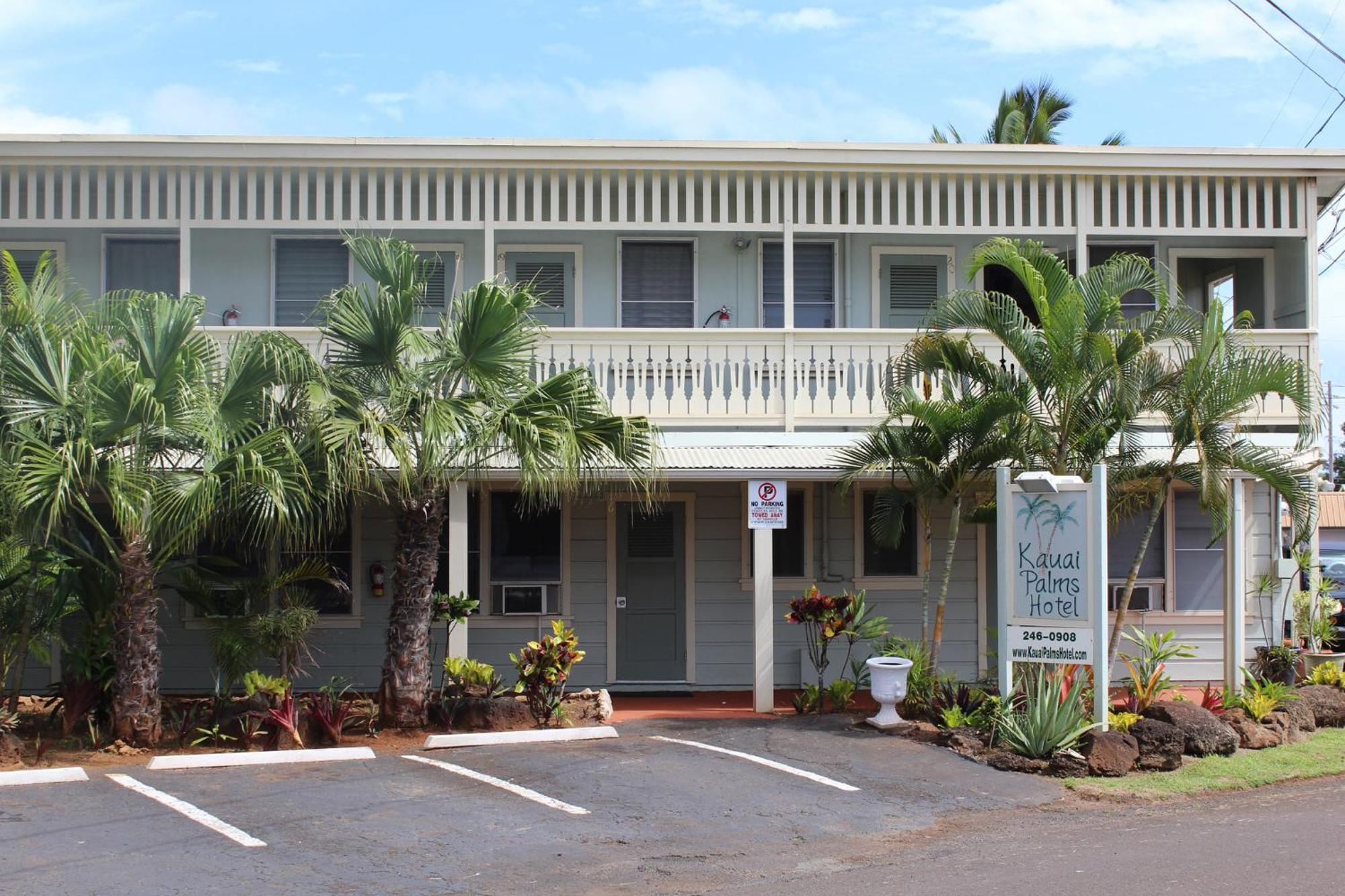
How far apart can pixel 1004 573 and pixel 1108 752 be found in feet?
5.40

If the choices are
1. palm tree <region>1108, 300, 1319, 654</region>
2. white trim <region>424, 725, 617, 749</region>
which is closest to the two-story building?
palm tree <region>1108, 300, 1319, 654</region>

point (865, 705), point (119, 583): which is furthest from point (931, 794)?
point (119, 583)

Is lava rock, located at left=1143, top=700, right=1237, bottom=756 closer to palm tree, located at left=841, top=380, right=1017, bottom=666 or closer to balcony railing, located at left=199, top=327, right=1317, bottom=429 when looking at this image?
palm tree, located at left=841, top=380, right=1017, bottom=666

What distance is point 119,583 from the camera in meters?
10.5

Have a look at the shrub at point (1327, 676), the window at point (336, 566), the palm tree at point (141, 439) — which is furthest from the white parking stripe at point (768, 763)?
the shrub at point (1327, 676)

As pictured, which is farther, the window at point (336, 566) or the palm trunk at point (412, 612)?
the window at point (336, 566)

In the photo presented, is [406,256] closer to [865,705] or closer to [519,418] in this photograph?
[519,418]

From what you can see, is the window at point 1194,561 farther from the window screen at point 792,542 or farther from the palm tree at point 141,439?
the palm tree at point 141,439

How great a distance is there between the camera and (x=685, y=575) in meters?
14.6

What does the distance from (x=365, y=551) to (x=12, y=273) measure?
508 centimetres

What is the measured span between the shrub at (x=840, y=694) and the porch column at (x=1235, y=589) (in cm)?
361

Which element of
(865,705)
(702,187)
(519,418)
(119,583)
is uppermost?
(702,187)

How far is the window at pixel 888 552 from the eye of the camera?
14.8m

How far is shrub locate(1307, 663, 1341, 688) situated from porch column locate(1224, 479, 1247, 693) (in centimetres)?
117
